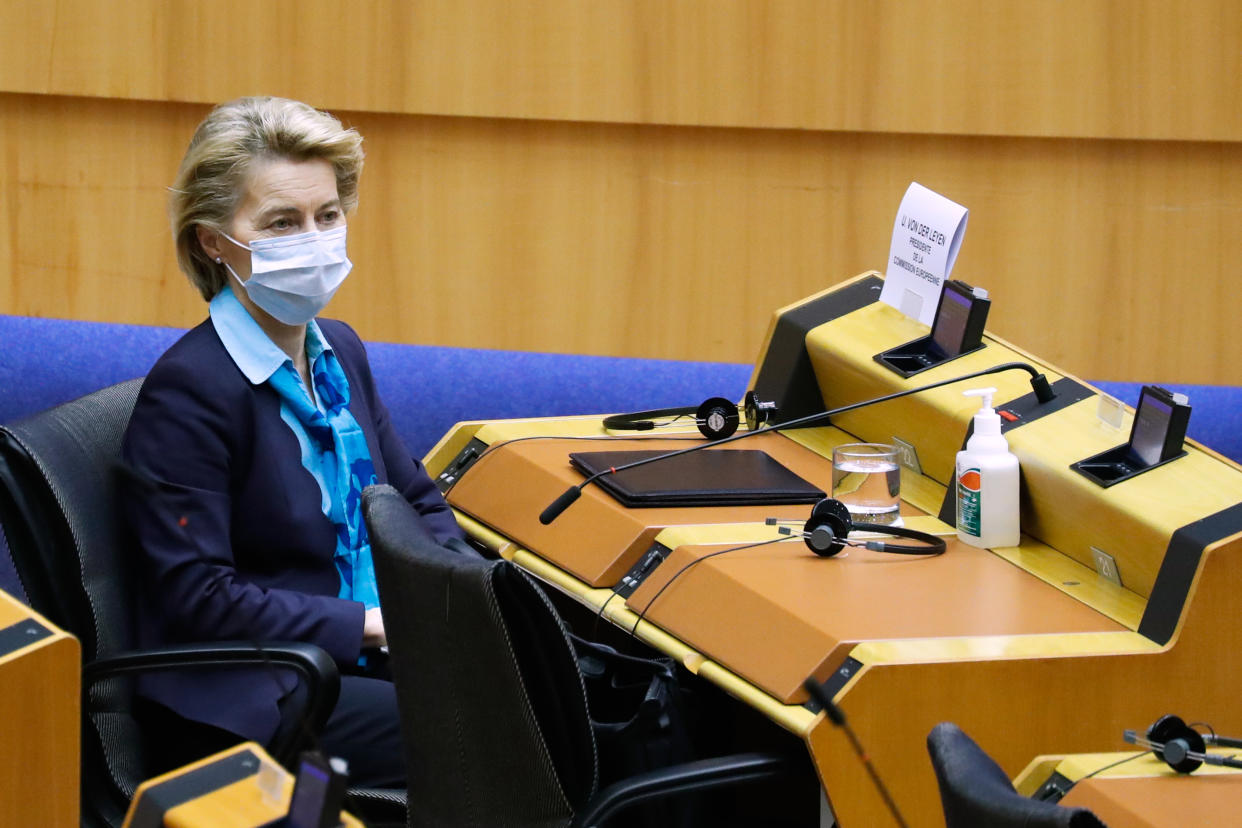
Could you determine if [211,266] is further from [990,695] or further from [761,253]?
[761,253]

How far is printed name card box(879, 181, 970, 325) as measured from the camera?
2.38 m

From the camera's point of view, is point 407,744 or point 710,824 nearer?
point 407,744

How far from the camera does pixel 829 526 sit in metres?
2.02

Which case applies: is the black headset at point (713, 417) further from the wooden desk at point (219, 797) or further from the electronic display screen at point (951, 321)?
the wooden desk at point (219, 797)

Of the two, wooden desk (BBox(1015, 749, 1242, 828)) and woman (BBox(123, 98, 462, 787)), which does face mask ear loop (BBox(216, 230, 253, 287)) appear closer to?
woman (BBox(123, 98, 462, 787))

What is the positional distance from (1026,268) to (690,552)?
174cm

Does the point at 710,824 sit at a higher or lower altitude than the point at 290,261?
lower

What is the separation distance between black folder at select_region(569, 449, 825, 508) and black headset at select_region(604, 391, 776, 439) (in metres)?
0.06

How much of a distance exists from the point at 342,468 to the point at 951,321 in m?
0.93

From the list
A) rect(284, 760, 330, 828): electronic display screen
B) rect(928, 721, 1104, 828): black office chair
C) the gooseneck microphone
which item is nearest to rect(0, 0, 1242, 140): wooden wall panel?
the gooseneck microphone

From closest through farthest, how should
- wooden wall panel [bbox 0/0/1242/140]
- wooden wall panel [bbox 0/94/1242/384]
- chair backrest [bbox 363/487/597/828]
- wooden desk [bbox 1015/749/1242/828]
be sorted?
wooden desk [bbox 1015/749/1242/828] → chair backrest [bbox 363/487/597/828] → wooden wall panel [bbox 0/0/1242/140] → wooden wall panel [bbox 0/94/1242/384]

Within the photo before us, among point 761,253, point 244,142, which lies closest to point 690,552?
point 244,142

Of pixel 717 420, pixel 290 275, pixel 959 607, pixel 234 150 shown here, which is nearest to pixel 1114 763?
pixel 959 607

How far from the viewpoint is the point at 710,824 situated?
2303 mm
